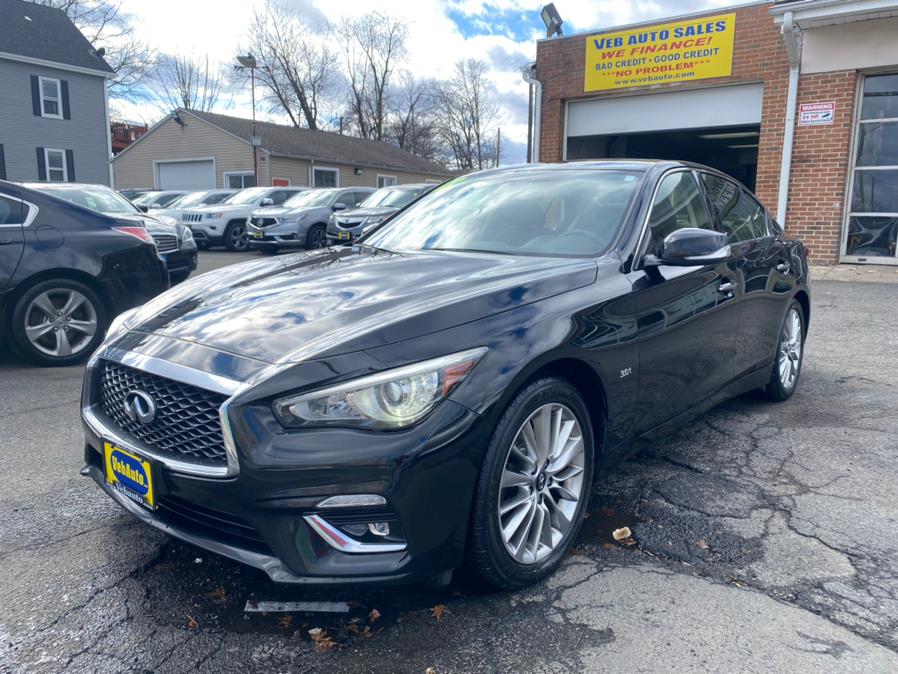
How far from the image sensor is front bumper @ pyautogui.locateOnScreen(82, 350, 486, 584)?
210cm

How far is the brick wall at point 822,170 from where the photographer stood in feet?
38.3

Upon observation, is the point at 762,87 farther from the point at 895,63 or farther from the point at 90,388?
the point at 90,388

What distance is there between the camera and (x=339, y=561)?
7.07 ft

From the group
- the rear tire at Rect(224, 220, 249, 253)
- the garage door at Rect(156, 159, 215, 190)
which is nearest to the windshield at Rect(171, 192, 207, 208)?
the rear tire at Rect(224, 220, 249, 253)

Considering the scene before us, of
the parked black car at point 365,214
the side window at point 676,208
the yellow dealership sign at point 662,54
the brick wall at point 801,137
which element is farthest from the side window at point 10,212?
the yellow dealership sign at point 662,54

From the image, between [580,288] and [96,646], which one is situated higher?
[580,288]

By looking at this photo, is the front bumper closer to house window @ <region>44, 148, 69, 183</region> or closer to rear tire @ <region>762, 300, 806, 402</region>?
rear tire @ <region>762, 300, 806, 402</region>

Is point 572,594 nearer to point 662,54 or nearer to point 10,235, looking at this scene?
point 10,235

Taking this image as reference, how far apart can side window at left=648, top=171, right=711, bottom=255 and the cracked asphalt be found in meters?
1.21

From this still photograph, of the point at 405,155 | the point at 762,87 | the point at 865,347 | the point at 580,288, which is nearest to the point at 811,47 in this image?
the point at 762,87

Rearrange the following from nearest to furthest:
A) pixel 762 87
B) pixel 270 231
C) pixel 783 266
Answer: pixel 783 266
pixel 762 87
pixel 270 231

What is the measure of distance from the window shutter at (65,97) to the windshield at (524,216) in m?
31.4

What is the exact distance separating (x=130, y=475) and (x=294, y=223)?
536 inches

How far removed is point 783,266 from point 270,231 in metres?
12.5
